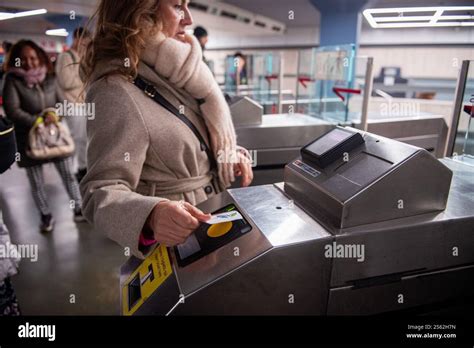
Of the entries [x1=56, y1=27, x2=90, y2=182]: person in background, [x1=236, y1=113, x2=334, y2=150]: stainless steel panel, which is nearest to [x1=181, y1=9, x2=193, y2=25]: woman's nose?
[x1=236, y1=113, x2=334, y2=150]: stainless steel panel

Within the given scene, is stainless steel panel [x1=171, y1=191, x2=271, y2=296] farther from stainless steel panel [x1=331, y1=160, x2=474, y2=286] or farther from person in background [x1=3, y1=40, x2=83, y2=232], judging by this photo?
person in background [x1=3, y1=40, x2=83, y2=232]

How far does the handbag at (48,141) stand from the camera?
8.76 feet

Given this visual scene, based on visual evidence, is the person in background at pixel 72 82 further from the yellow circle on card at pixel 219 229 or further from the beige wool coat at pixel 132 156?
the yellow circle on card at pixel 219 229

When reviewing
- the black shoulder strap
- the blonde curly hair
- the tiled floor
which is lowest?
the tiled floor

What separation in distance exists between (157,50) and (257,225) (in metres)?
0.52

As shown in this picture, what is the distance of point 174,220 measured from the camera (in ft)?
2.24

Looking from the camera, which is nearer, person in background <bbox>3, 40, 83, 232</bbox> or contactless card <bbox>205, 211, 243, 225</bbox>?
contactless card <bbox>205, 211, 243, 225</bbox>

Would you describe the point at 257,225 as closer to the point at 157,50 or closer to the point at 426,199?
the point at 426,199

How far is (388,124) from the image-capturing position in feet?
7.55

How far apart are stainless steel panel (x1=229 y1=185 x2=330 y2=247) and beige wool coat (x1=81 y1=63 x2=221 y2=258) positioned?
0.56ft

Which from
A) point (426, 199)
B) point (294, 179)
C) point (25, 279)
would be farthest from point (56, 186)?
point (426, 199)

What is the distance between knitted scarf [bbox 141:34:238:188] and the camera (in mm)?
893

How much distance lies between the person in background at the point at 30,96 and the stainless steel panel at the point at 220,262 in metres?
2.53

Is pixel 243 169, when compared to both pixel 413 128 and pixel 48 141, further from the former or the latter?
pixel 48 141
